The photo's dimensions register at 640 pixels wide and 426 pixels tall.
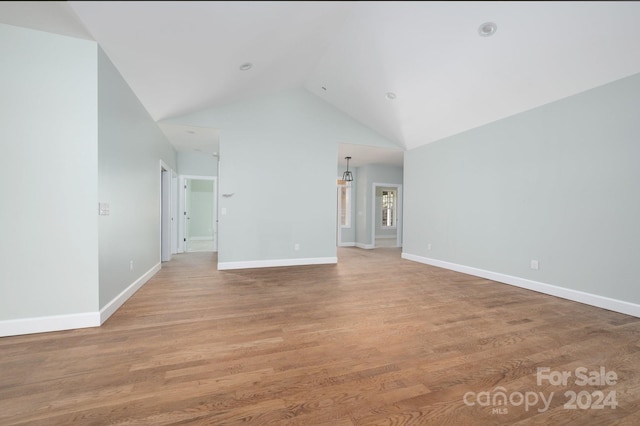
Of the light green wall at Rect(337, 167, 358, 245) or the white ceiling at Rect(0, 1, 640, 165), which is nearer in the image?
the white ceiling at Rect(0, 1, 640, 165)

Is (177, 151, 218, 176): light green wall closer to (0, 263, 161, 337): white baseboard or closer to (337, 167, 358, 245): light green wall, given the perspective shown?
(337, 167, 358, 245): light green wall

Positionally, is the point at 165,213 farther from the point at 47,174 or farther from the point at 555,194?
the point at 555,194

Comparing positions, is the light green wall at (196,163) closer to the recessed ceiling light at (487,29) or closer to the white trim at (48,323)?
the white trim at (48,323)

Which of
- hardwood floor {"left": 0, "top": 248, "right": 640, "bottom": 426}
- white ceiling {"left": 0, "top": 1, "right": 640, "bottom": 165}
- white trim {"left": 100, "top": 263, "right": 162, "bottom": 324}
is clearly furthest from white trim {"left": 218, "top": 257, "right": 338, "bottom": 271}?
white ceiling {"left": 0, "top": 1, "right": 640, "bottom": 165}

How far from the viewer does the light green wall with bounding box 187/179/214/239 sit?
9.70 meters

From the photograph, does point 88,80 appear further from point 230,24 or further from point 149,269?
point 149,269

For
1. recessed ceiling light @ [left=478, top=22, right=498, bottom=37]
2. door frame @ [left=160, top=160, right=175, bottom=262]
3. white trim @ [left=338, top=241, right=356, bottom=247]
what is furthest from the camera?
white trim @ [left=338, top=241, right=356, bottom=247]

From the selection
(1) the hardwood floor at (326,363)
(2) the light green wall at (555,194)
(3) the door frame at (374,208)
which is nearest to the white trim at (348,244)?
(3) the door frame at (374,208)

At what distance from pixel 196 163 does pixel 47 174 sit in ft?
16.0

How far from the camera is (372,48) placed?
3.35m

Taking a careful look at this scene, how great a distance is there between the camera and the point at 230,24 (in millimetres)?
2309

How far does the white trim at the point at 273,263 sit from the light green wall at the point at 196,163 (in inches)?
131

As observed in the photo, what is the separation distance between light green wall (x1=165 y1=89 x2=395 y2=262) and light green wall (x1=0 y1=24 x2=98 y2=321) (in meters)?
2.19

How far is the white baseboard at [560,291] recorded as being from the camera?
107 inches
